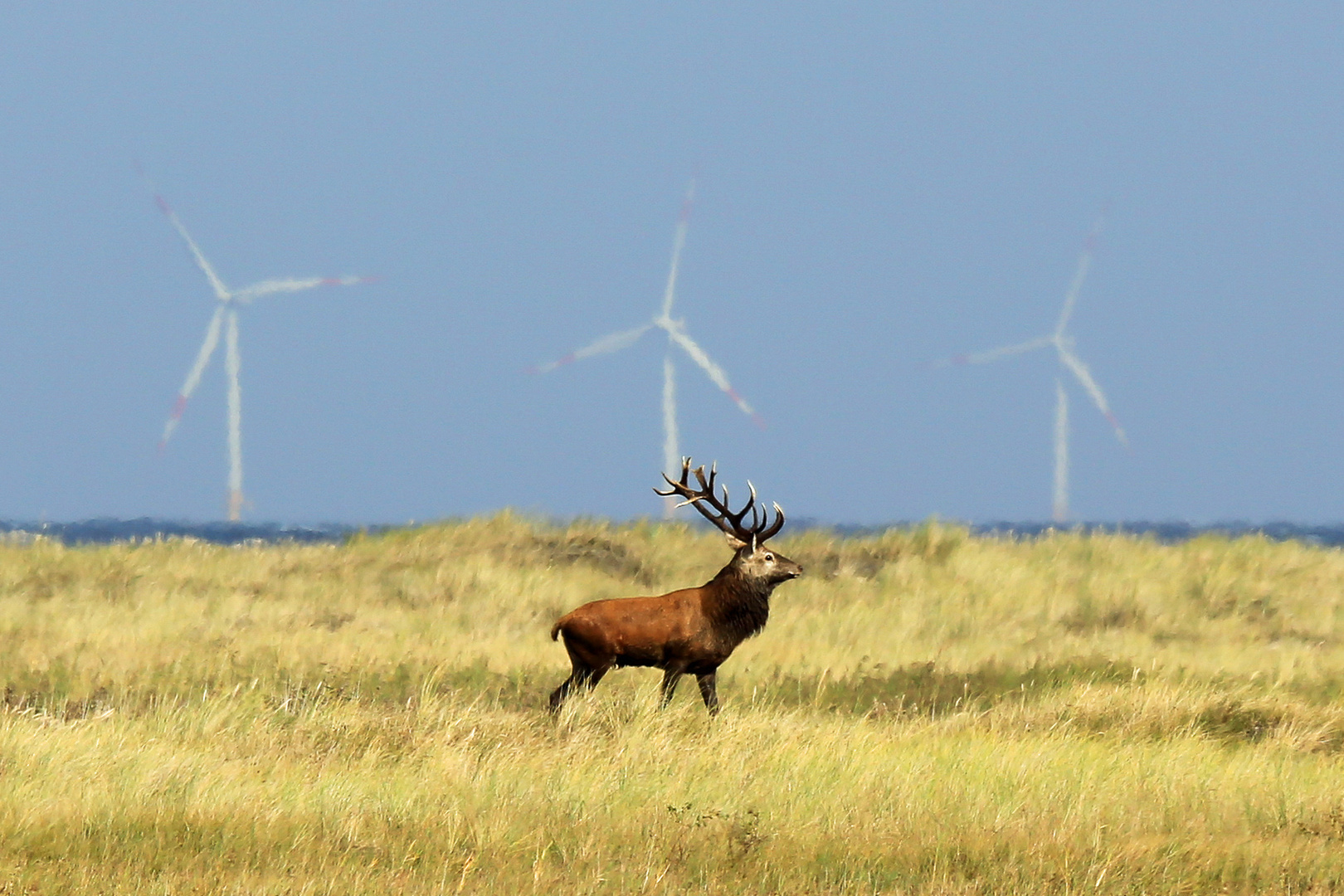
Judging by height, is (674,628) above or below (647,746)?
above

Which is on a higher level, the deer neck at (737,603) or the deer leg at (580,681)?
the deer neck at (737,603)

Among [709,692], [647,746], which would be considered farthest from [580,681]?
[647,746]

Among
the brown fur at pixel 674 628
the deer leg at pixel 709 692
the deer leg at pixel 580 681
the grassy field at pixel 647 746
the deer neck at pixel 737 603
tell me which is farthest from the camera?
the deer neck at pixel 737 603

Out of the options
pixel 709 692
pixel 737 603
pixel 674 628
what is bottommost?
pixel 709 692

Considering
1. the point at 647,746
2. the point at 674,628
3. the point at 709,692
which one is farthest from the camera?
the point at 709,692

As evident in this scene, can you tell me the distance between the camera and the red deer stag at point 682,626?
37.0ft

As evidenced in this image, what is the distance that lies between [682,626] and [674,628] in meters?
0.06

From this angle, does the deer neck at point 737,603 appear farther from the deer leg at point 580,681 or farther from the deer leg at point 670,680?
the deer leg at point 580,681

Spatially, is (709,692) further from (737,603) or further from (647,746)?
(647,746)

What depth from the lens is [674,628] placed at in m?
11.4

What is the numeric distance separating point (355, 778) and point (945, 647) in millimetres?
10190

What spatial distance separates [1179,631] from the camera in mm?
Result: 20219

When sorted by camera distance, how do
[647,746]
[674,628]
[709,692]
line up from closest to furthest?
1. [647,746]
2. [674,628]
3. [709,692]

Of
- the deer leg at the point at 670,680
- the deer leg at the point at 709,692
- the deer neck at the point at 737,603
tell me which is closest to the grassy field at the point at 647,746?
the deer leg at the point at 709,692
